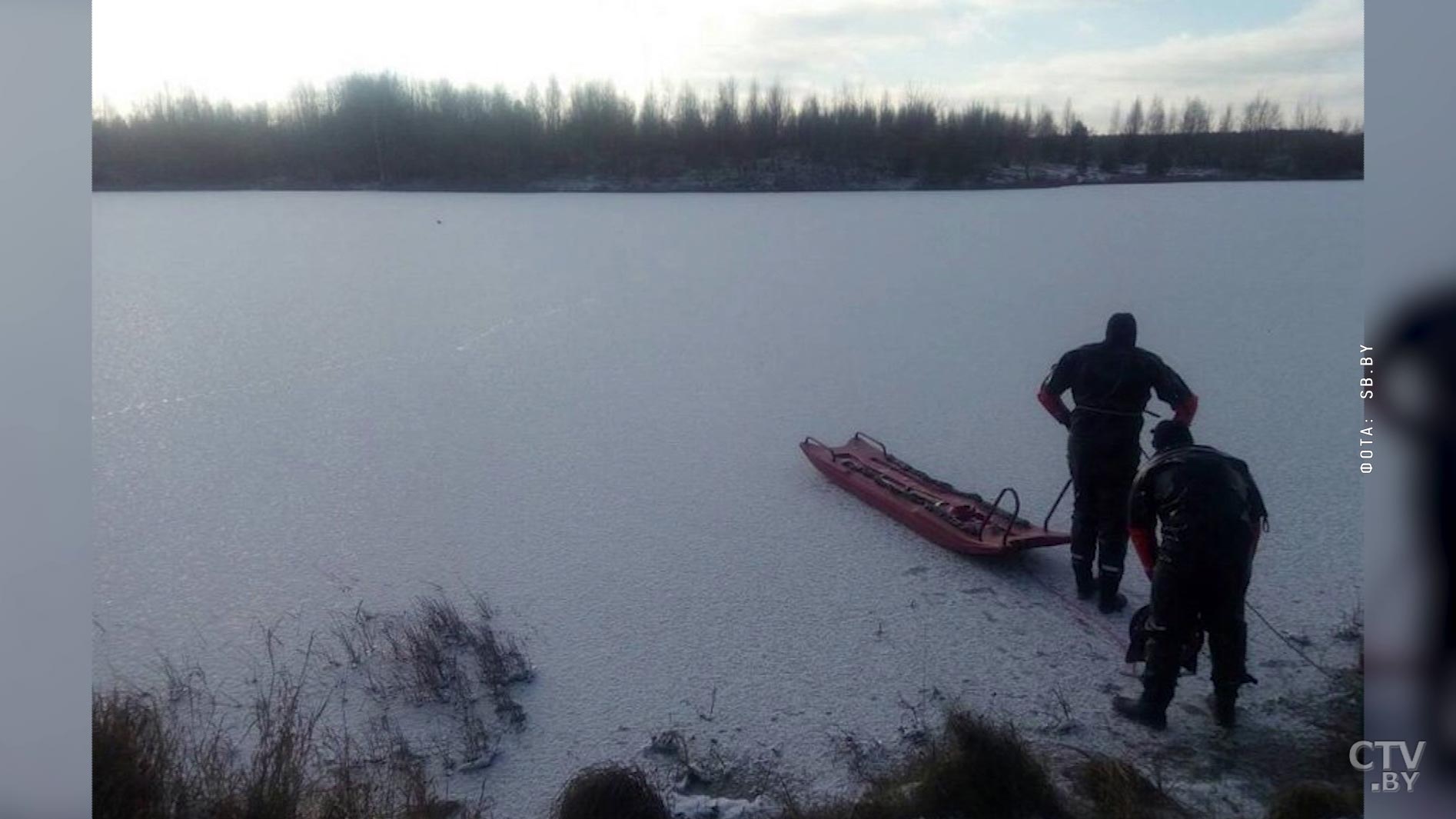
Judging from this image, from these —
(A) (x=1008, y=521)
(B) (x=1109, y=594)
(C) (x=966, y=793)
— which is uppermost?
(A) (x=1008, y=521)

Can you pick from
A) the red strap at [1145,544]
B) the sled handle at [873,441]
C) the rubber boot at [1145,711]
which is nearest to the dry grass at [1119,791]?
the rubber boot at [1145,711]

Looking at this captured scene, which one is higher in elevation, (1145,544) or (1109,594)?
(1145,544)

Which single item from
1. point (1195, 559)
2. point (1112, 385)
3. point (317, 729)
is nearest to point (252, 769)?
point (317, 729)

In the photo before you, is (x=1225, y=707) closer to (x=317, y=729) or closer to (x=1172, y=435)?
(x=1172, y=435)

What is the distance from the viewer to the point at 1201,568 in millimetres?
2975

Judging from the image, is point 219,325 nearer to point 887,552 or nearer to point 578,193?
point 578,193

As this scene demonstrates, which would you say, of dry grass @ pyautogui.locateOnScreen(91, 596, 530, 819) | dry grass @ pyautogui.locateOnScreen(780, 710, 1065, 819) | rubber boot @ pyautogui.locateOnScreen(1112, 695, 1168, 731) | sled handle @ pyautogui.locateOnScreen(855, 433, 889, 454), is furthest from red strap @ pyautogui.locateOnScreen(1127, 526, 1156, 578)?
dry grass @ pyautogui.locateOnScreen(91, 596, 530, 819)

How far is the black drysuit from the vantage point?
2.94 m

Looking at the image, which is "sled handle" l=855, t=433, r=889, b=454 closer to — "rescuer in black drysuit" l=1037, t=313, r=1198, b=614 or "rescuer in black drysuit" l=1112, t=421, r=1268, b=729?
"rescuer in black drysuit" l=1037, t=313, r=1198, b=614

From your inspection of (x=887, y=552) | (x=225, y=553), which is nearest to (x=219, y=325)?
(x=225, y=553)

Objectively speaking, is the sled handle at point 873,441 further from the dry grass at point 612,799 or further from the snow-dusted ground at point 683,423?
the dry grass at point 612,799

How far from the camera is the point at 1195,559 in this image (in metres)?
2.97

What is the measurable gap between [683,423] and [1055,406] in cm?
146

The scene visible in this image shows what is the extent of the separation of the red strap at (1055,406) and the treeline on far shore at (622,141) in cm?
114
